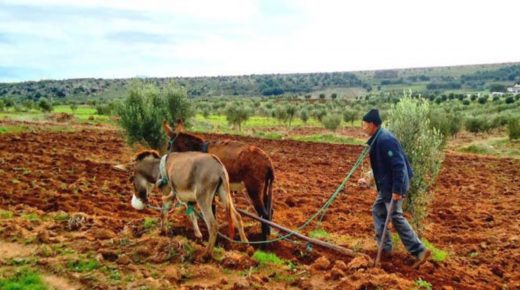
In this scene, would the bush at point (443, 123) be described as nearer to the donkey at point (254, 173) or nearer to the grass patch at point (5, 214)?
the donkey at point (254, 173)

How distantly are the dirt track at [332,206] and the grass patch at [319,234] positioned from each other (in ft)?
0.63

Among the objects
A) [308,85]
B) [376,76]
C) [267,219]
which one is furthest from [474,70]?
[267,219]

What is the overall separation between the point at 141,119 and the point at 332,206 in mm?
7626

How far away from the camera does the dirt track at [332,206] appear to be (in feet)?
25.4

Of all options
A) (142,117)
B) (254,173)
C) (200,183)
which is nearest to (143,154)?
(200,183)

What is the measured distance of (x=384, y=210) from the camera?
8.00 m

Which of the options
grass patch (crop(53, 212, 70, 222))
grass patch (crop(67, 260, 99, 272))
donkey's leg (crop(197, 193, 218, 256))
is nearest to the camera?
grass patch (crop(67, 260, 99, 272))

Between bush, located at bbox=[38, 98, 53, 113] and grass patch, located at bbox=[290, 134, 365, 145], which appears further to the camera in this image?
bush, located at bbox=[38, 98, 53, 113]

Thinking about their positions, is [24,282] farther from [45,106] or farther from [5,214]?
[45,106]

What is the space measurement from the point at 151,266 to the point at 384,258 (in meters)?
3.89

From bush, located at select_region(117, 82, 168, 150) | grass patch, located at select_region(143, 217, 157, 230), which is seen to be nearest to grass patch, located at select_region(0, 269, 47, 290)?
grass patch, located at select_region(143, 217, 157, 230)

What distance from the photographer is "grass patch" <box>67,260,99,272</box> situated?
23.0 ft

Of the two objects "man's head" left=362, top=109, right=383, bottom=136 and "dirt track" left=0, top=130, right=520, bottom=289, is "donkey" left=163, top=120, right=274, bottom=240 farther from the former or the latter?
"man's head" left=362, top=109, right=383, bottom=136

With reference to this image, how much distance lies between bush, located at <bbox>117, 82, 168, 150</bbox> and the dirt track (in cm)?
168
